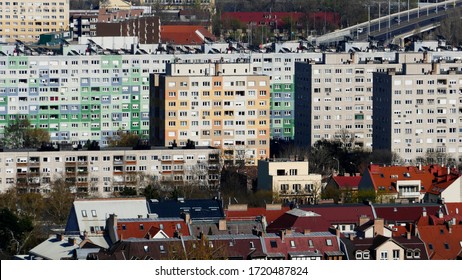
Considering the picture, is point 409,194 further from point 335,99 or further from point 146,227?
point 335,99

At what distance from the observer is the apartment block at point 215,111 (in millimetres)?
34812

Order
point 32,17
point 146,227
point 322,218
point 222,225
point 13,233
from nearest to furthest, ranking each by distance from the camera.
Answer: point 222,225, point 146,227, point 322,218, point 13,233, point 32,17

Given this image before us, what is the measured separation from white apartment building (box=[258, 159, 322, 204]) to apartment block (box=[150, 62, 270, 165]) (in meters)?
5.79

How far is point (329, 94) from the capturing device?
126ft

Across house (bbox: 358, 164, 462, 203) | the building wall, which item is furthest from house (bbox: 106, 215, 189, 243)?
the building wall

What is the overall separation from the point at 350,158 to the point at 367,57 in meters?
8.40

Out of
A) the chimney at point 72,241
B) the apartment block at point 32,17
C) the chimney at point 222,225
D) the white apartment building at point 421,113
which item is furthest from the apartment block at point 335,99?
the apartment block at point 32,17

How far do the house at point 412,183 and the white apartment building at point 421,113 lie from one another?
652 centimetres

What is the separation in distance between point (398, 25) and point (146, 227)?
41610 millimetres

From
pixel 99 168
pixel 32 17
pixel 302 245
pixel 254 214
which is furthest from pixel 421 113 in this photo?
pixel 32 17

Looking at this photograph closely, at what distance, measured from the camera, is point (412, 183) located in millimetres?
27953

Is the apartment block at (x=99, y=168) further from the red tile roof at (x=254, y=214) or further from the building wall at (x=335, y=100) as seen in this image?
the red tile roof at (x=254, y=214)

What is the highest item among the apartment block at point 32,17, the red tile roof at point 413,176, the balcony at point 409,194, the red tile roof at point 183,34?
the apartment block at point 32,17
